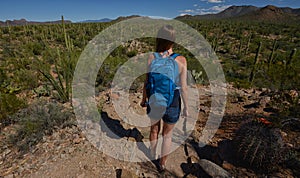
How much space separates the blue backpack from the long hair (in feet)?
0.32

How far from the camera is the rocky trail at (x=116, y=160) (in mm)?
2232

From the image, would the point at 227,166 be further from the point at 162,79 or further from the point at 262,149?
the point at 162,79

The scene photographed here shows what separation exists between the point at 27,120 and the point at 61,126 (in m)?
0.48

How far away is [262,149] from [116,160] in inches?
68.3

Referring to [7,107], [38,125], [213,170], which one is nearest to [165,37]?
[213,170]

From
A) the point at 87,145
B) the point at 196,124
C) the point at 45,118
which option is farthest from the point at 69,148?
the point at 196,124

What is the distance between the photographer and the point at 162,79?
2043 mm

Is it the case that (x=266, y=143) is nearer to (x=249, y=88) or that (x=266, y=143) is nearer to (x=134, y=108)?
(x=134, y=108)

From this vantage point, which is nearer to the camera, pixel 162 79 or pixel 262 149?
pixel 162 79

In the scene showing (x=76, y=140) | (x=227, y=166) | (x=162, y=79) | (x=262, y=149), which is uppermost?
(x=162, y=79)

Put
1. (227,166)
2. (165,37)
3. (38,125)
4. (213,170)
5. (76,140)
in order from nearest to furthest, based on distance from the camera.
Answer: (165,37) < (213,170) < (227,166) < (76,140) < (38,125)

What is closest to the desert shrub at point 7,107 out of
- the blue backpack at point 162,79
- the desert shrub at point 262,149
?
the blue backpack at point 162,79

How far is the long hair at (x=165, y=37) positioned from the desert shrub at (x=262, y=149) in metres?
1.48

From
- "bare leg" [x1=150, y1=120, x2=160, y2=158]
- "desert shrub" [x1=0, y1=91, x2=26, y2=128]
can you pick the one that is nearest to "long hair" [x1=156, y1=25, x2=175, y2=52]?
"bare leg" [x1=150, y1=120, x2=160, y2=158]
